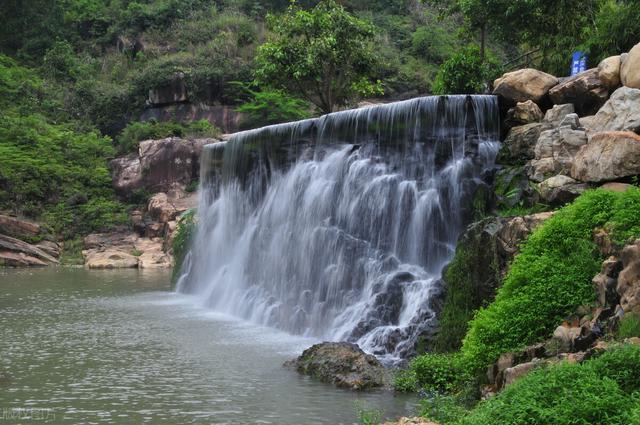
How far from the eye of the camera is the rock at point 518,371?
23.3ft

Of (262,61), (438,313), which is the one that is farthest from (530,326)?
(262,61)

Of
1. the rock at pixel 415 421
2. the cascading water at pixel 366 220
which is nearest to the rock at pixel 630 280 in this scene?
the rock at pixel 415 421

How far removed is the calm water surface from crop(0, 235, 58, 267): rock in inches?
482

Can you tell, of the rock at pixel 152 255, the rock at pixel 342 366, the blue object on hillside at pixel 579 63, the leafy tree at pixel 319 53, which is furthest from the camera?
the rock at pixel 152 255

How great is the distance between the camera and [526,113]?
14.6m

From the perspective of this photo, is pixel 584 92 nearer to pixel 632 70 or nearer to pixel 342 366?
pixel 632 70

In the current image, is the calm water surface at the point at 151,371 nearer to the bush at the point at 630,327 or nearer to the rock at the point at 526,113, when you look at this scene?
the bush at the point at 630,327

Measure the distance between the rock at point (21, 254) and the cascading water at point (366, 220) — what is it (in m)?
14.0

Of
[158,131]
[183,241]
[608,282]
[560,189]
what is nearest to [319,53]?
[183,241]

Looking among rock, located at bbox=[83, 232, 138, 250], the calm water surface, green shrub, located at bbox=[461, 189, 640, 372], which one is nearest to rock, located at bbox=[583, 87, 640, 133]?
green shrub, located at bbox=[461, 189, 640, 372]

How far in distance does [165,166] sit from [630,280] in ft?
104

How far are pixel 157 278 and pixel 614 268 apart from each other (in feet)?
70.9

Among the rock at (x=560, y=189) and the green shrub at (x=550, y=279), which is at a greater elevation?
the rock at (x=560, y=189)

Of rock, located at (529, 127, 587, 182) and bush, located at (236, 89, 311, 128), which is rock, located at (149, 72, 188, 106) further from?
rock, located at (529, 127, 587, 182)
